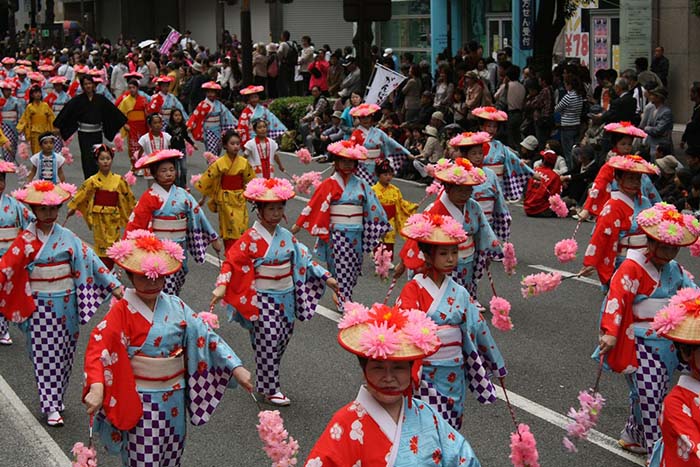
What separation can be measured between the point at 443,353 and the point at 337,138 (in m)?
15.1

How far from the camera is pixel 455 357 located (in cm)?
703

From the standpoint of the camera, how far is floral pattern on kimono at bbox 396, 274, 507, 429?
697 cm

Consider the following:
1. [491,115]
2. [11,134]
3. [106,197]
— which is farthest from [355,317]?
[11,134]

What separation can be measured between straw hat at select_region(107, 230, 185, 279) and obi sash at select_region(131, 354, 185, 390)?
472 millimetres

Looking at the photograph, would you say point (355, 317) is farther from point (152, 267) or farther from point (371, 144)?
point (371, 144)

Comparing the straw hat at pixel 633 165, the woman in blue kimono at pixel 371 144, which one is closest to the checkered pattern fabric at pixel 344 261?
the straw hat at pixel 633 165

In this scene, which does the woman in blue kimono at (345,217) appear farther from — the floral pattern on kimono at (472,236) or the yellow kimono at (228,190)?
the yellow kimono at (228,190)

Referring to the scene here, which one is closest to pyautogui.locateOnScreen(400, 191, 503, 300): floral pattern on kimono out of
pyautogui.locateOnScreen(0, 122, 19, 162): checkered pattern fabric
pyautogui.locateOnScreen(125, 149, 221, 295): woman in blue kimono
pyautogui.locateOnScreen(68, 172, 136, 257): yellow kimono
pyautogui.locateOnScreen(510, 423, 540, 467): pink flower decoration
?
pyautogui.locateOnScreen(125, 149, 221, 295): woman in blue kimono

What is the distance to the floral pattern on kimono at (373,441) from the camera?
4.96m

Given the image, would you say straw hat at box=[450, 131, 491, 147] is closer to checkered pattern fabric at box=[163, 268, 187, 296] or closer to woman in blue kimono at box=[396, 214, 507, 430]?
checkered pattern fabric at box=[163, 268, 187, 296]

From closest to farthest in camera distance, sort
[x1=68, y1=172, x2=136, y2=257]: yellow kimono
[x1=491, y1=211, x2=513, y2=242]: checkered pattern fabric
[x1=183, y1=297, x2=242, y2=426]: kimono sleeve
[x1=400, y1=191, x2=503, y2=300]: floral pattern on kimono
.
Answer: [x1=183, y1=297, x2=242, y2=426]: kimono sleeve
[x1=400, y1=191, x2=503, y2=300]: floral pattern on kimono
[x1=491, y1=211, x2=513, y2=242]: checkered pattern fabric
[x1=68, y1=172, x2=136, y2=257]: yellow kimono

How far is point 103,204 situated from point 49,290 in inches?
143

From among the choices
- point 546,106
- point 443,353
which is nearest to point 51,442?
point 443,353

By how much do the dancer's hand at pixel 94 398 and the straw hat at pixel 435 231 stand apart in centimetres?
198
